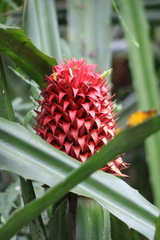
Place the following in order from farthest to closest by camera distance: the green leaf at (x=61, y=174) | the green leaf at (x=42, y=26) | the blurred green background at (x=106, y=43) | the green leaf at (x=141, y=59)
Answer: the green leaf at (x=141, y=59), the blurred green background at (x=106, y=43), the green leaf at (x=42, y=26), the green leaf at (x=61, y=174)

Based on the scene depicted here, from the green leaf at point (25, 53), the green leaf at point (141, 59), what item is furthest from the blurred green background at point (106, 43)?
the green leaf at point (25, 53)

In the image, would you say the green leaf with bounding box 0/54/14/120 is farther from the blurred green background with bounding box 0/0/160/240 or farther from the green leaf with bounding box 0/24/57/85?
the blurred green background with bounding box 0/0/160/240

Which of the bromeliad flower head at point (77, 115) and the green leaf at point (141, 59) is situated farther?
the green leaf at point (141, 59)

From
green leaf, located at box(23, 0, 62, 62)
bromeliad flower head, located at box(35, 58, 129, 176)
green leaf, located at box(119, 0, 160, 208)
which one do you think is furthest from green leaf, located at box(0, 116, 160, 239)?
green leaf, located at box(119, 0, 160, 208)

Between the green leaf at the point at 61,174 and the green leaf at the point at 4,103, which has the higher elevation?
the green leaf at the point at 4,103

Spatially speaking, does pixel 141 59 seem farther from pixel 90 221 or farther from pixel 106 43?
pixel 90 221

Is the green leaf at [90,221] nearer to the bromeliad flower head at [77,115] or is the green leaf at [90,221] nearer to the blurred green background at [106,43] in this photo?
the bromeliad flower head at [77,115]

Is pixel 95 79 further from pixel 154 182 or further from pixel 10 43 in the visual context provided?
pixel 154 182
